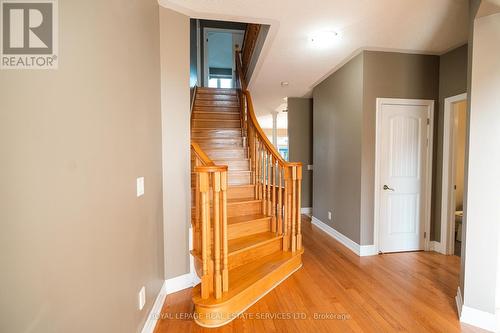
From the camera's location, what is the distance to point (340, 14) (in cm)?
219

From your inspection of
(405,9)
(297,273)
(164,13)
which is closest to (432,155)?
(405,9)

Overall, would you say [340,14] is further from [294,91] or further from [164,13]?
[294,91]

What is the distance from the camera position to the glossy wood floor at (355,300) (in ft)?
5.79

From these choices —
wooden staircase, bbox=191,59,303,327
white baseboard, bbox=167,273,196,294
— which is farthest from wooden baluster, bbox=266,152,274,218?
white baseboard, bbox=167,273,196,294

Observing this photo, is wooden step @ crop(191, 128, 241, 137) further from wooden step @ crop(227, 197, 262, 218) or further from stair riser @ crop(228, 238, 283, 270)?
stair riser @ crop(228, 238, 283, 270)

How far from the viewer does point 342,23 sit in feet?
7.65

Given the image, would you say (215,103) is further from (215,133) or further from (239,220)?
(239,220)

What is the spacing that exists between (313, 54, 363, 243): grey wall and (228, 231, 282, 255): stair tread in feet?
4.35

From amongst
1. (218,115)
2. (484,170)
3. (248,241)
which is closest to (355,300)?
(248,241)

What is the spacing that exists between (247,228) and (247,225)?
0.13ft

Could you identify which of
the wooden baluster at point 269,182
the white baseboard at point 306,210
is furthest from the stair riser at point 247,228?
the white baseboard at point 306,210

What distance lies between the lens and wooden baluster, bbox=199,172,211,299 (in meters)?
1.74

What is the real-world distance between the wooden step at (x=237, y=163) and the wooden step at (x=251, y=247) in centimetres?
126

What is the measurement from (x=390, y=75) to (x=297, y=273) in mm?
2792
